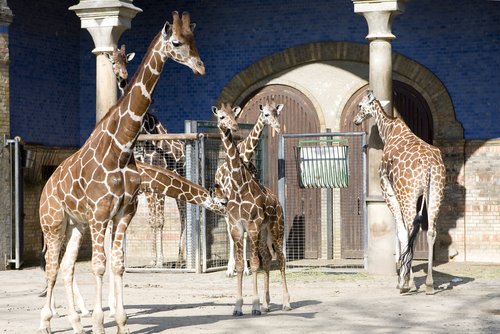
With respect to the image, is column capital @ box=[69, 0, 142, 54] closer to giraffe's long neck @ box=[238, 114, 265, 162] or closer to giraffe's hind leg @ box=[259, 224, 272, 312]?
giraffe's long neck @ box=[238, 114, 265, 162]

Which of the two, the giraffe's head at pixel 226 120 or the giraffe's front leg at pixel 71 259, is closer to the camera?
the giraffe's front leg at pixel 71 259

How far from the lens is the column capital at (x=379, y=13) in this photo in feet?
52.2

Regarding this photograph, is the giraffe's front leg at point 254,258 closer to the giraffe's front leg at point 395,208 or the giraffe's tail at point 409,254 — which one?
the giraffe's tail at point 409,254

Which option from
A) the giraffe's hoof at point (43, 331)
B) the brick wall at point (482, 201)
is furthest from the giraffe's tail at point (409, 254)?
the giraffe's hoof at point (43, 331)

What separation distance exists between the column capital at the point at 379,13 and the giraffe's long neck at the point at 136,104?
6.45 metres

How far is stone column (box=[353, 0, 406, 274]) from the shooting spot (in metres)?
15.9

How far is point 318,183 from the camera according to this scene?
17109 millimetres

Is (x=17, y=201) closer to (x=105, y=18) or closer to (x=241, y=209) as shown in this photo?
(x=105, y=18)

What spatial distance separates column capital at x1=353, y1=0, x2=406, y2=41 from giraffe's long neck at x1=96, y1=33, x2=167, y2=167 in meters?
6.45

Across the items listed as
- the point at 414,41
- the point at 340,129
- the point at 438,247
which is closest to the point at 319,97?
the point at 340,129

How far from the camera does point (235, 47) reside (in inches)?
805

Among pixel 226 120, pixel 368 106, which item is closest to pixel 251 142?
pixel 368 106

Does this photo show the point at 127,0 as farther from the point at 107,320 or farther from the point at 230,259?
the point at 107,320

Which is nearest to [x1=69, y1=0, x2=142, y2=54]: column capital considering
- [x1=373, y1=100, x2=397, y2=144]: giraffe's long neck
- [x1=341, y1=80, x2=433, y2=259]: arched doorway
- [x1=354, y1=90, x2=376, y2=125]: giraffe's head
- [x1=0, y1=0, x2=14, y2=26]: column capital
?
[x1=0, y1=0, x2=14, y2=26]: column capital
